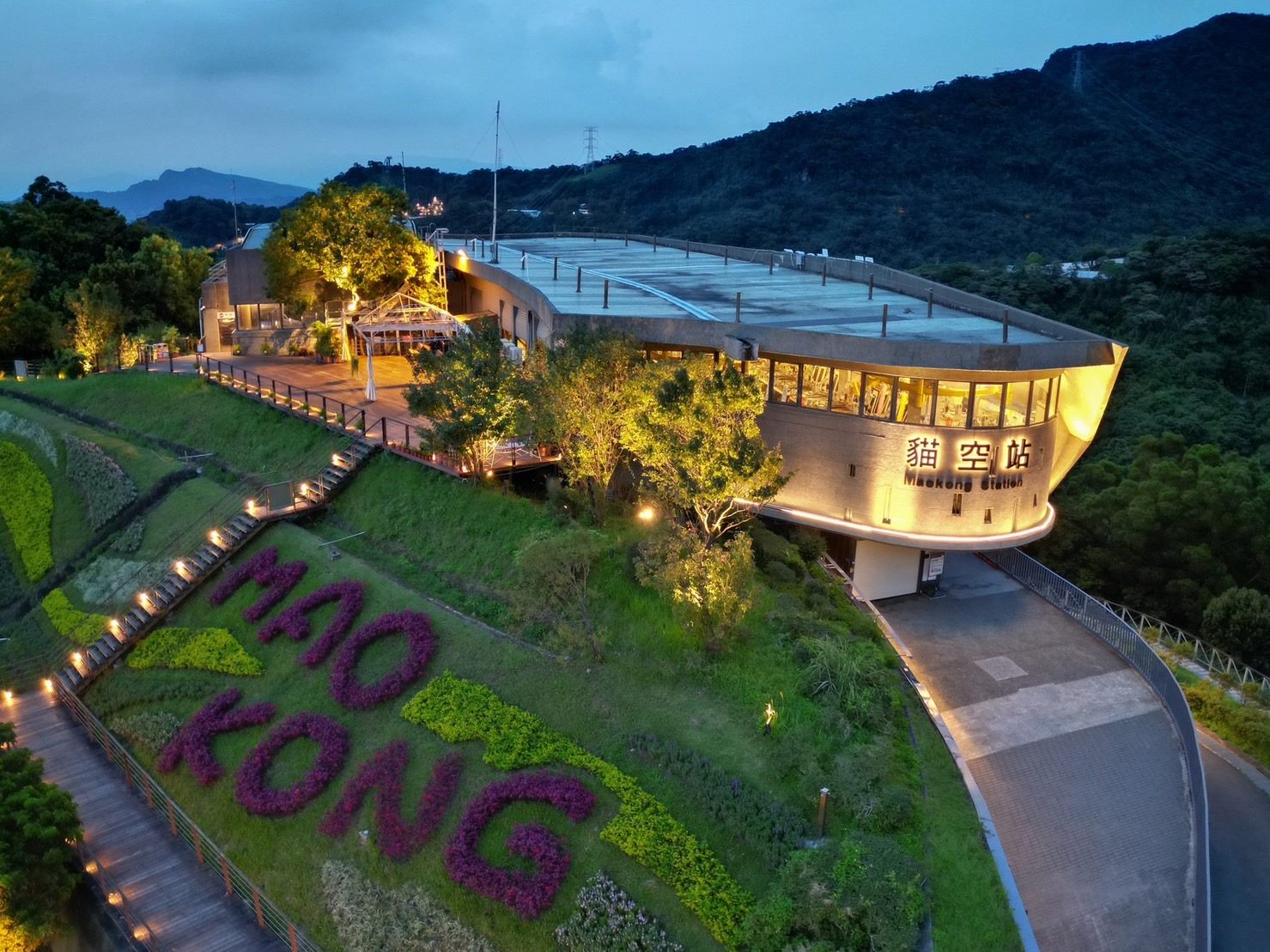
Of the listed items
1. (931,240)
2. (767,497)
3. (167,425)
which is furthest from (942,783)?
(931,240)

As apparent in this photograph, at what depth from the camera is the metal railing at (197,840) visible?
15.7 metres

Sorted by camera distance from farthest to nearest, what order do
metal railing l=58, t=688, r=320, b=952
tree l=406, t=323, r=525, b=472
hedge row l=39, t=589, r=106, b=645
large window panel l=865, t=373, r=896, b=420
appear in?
hedge row l=39, t=589, r=106, b=645, large window panel l=865, t=373, r=896, b=420, tree l=406, t=323, r=525, b=472, metal railing l=58, t=688, r=320, b=952

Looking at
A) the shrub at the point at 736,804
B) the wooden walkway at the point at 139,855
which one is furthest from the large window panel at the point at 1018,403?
the wooden walkway at the point at 139,855

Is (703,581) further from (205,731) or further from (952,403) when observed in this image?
(205,731)

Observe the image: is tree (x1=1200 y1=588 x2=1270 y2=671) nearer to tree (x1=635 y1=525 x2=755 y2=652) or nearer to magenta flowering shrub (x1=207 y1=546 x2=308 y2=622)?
tree (x1=635 y1=525 x2=755 y2=652)

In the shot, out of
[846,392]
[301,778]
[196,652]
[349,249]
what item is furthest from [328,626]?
[349,249]

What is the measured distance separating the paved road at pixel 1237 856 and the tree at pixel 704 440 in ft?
35.2


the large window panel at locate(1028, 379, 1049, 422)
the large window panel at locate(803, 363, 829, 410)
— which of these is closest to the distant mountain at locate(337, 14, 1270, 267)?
the large window panel at locate(1028, 379, 1049, 422)

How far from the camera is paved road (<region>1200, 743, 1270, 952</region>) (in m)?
16.0

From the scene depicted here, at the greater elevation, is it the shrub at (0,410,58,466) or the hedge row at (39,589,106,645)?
the shrub at (0,410,58,466)

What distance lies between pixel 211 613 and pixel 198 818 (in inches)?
246

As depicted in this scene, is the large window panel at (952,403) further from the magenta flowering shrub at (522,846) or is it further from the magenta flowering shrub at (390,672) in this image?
the magenta flowering shrub at (390,672)

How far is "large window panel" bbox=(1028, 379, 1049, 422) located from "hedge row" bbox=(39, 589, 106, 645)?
23717 millimetres

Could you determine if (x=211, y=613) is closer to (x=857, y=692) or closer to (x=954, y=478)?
(x=857, y=692)
